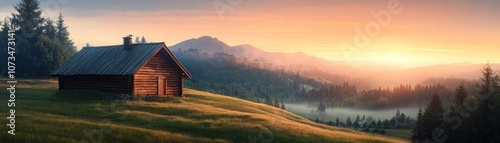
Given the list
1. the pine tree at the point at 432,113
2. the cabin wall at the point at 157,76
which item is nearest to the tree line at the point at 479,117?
the pine tree at the point at 432,113

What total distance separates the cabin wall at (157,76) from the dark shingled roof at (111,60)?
3.16 feet

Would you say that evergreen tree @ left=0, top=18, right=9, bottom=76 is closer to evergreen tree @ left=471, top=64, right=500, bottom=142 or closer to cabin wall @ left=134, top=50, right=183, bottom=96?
cabin wall @ left=134, top=50, right=183, bottom=96

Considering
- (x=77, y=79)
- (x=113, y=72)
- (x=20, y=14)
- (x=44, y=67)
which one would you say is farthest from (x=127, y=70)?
(x=20, y=14)

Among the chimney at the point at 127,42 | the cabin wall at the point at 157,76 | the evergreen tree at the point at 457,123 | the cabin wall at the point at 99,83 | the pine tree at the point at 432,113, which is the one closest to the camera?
the evergreen tree at the point at 457,123

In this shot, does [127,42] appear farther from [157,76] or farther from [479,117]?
[479,117]

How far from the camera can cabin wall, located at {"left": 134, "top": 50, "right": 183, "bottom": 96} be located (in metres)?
41.3

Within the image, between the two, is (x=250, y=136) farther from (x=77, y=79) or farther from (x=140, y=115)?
(x=77, y=79)

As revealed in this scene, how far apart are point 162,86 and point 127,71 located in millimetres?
5491

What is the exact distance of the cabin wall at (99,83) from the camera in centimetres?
4066

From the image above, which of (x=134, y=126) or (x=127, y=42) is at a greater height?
(x=127, y=42)

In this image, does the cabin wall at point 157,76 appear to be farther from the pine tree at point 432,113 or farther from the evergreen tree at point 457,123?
the evergreen tree at point 457,123

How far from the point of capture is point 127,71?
39562mm

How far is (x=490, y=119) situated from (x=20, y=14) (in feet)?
309

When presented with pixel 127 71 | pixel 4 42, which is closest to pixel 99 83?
pixel 127 71
